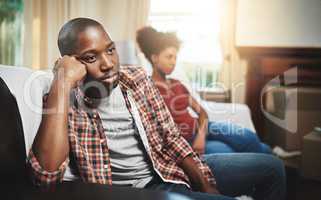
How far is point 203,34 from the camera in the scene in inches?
100

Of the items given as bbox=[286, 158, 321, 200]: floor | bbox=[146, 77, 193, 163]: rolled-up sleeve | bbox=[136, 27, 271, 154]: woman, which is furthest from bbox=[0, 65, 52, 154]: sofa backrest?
A: bbox=[286, 158, 321, 200]: floor

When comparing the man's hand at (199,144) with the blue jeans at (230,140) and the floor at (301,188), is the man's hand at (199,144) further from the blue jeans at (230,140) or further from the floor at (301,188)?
the floor at (301,188)

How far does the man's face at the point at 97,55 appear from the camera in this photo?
2.95 feet

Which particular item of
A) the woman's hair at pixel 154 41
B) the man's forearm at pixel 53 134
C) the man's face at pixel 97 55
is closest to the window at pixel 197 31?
the woman's hair at pixel 154 41

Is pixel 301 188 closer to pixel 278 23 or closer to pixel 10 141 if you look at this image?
pixel 278 23

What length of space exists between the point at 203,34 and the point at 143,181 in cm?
175

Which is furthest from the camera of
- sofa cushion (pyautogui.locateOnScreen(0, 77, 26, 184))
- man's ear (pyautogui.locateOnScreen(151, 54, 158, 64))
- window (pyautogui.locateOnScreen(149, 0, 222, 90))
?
window (pyautogui.locateOnScreen(149, 0, 222, 90))

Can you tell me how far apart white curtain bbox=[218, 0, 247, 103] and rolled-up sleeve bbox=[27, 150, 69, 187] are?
6.62 ft

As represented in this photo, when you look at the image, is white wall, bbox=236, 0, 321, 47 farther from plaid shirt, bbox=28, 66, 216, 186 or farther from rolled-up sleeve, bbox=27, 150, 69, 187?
rolled-up sleeve, bbox=27, 150, 69, 187

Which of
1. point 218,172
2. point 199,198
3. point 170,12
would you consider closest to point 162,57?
point 218,172

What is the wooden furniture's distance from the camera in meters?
2.20

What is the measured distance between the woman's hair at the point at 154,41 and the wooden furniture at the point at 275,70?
102 cm

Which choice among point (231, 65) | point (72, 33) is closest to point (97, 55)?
point (72, 33)

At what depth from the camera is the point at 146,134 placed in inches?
39.8
